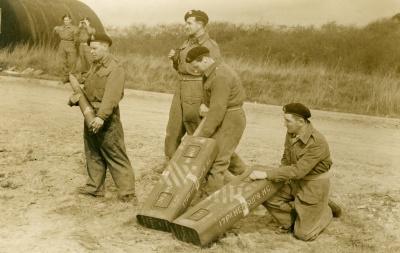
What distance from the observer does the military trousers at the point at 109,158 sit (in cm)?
579

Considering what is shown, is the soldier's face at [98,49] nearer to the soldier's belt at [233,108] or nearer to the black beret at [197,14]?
the black beret at [197,14]

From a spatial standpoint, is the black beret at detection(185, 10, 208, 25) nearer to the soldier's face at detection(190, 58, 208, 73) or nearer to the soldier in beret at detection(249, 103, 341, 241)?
the soldier's face at detection(190, 58, 208, 73)

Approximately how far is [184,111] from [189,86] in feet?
1.05

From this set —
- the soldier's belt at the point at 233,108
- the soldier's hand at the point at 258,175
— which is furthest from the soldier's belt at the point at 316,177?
the soldier's belt at the point at 233,108

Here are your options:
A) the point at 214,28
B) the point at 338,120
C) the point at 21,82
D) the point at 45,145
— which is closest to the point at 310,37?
the point at 214,28

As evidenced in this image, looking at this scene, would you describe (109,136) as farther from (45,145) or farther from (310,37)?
(310,37)

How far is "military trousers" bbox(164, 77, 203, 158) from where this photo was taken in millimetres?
6398

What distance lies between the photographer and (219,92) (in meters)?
5.50

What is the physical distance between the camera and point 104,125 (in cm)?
576

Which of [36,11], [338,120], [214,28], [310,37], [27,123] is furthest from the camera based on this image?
[214,28]

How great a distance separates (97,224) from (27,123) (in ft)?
16.0

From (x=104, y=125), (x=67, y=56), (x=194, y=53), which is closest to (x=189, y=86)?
(x=194, y=53)

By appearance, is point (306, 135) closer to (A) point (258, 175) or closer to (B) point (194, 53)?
(A) point (258, 175)

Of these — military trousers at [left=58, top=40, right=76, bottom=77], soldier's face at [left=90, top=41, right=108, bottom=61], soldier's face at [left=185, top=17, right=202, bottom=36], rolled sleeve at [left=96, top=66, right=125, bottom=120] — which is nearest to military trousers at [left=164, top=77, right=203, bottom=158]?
soldier's face at [left=185, top=17, right=202, bottom=36]
